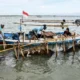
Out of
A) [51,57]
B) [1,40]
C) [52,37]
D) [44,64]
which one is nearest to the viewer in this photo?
[44,64]

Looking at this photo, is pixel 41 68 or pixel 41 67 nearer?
pixel 41 68

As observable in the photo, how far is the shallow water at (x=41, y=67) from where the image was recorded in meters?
18.4

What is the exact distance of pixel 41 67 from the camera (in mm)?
21141

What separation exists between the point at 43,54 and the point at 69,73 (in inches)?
235

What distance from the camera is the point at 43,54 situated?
81.3 ft

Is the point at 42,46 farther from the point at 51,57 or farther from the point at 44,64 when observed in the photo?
the point at 44,64

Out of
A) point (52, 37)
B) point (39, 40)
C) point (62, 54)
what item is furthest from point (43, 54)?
point (52, 37)

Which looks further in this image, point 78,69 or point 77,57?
point 77,57

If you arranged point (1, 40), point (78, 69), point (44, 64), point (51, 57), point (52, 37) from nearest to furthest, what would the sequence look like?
1. point (78, 69)
2. point (44, 64)
3. point (51, 57)
4. point (1, 40)
5. point (52, 37)

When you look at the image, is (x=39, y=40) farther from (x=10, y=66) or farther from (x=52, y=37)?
(x=10, y=66)

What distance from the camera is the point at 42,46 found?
24.7m

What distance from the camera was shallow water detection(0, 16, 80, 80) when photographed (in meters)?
18.4

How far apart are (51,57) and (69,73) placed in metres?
5.52

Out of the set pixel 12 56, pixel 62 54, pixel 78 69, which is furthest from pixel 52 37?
pixel 78 69
